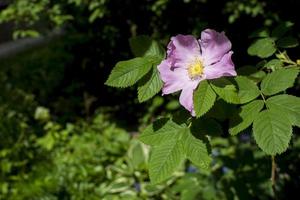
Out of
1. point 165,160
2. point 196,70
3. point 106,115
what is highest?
point 196,70

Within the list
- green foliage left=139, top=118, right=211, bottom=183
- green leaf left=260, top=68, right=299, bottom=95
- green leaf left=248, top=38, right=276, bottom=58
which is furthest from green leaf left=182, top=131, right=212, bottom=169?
green leaf left=248, top=38, right=276, bottom=58

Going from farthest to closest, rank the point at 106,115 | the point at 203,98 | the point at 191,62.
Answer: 1. the point at 106,115
2. the point at 191,62
3. the point at 203,98

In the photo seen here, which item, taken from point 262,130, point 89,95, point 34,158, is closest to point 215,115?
point 262,130

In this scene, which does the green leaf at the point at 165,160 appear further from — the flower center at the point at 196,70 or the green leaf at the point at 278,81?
the green leaf at the point at 278,81

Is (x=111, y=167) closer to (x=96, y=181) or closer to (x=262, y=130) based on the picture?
(x=96, y=181)

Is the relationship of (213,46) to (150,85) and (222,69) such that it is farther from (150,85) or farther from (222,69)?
(150,85)

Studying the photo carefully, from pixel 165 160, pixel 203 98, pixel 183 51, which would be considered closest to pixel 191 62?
pixel 183 51

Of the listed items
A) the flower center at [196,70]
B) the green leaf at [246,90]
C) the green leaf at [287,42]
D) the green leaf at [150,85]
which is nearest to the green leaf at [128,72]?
the green leaf at [150,85]
